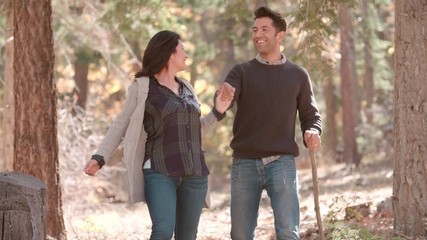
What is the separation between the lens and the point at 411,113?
8.39 metres

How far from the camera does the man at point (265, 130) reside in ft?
21.2

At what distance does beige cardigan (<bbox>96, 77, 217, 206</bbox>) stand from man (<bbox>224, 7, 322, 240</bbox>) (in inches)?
30.1

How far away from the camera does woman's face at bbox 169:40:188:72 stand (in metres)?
6.17

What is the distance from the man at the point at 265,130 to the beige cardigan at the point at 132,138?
76cm

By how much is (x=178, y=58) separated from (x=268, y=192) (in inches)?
48.9

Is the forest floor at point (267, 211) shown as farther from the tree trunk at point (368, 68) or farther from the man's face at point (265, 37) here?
the tree trunk at point (368, 68)

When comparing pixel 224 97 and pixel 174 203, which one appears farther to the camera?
pixel 224 97

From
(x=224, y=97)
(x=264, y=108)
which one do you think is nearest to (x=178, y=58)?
(x=224, y=97)

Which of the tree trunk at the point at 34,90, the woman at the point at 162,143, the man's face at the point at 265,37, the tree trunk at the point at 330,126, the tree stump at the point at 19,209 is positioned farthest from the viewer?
the tree trunk at the point at 330,126

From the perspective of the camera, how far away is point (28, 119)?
8.48 m

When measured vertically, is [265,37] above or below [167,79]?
above

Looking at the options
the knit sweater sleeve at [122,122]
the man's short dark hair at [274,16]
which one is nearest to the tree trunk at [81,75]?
the man's short dark hair at [274,16]

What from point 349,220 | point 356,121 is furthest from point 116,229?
point 356,121

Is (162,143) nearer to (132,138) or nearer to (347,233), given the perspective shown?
(132,138)
